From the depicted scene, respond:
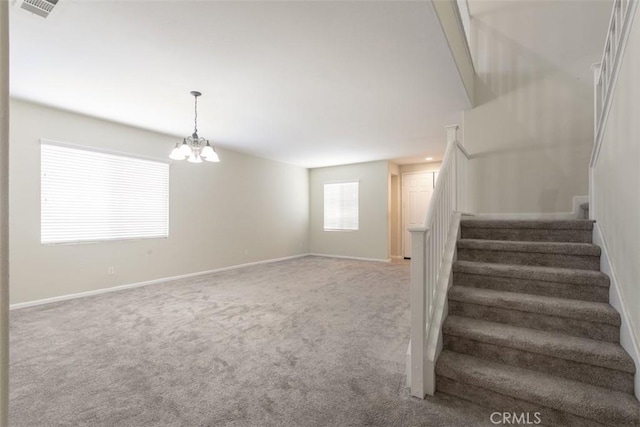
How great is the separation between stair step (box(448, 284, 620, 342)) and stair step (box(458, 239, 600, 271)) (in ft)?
1.17

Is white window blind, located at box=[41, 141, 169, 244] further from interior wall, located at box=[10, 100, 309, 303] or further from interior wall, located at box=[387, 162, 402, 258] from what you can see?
interior wall, located at box=[387, 162, 402, 258]

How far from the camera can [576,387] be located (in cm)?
154

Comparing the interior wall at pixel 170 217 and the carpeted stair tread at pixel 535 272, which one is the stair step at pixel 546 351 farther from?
the interior wall at pixel 170 217

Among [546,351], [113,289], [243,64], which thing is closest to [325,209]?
[113,289]

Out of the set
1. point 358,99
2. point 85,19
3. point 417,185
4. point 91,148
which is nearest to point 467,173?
point 358,99

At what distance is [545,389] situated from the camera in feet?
5.02

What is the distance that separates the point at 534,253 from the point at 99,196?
5.24 m

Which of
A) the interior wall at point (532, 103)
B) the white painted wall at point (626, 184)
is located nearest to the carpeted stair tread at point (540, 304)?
the white painted wall at point (626, 184)

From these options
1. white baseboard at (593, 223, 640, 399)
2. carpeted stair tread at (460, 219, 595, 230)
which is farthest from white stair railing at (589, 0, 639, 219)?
Answer: white baseboard at (593, 223, 640, 399)

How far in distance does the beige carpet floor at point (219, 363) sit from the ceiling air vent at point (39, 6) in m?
2.50

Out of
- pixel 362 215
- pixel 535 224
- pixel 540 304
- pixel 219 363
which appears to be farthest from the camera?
pixel 362 215

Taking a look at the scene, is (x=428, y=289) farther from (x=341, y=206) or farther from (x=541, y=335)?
(x=341, y=206)

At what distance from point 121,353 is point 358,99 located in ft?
11.3

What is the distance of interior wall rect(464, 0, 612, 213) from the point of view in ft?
10.8
